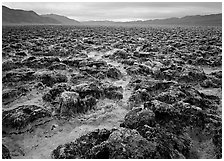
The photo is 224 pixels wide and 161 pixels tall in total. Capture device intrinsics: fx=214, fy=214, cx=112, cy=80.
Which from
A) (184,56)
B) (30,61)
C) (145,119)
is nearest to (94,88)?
(145,119)

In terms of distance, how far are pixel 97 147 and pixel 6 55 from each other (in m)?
14.0

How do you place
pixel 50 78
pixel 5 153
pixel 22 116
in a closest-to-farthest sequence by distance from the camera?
pixel 5 153, pixel 22 116, pixel 50 78

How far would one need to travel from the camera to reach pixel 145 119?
568 centimetres

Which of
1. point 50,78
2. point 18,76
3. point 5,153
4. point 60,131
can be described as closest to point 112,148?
point 60,131

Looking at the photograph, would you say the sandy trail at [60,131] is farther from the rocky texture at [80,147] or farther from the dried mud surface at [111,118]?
the rocky texture at [80,147]

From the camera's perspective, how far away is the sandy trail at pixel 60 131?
5.19 meters

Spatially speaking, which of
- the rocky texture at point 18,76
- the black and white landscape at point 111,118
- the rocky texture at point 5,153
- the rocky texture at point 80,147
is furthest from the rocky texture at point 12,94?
the rocky texture at point 80,147

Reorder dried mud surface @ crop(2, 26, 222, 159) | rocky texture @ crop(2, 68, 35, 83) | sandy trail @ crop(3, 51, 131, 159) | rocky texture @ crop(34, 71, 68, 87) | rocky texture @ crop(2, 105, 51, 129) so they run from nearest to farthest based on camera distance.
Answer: dried mud surface @ crop(2, 26, 222, 159), sandy trail @ crop(3, 51, 131, 159), rocky texture @ crop(2, 105, 51, 129), rocky texture @ crop(34, 71, 68, 87), rocky texture @ crop(2, 68, 35, 83)

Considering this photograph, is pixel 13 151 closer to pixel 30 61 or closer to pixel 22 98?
pixel 22 98

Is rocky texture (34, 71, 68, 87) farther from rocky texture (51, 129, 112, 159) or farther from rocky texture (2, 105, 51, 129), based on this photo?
rocky texture (51, 129, 112, 159)

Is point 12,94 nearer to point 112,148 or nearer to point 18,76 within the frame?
point 18,76

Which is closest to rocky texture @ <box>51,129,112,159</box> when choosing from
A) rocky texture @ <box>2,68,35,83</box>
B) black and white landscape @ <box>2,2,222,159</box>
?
black and white landscape @ <box>2,2,222,159</box>

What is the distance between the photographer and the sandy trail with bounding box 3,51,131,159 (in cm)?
519

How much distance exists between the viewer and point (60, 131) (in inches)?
236
